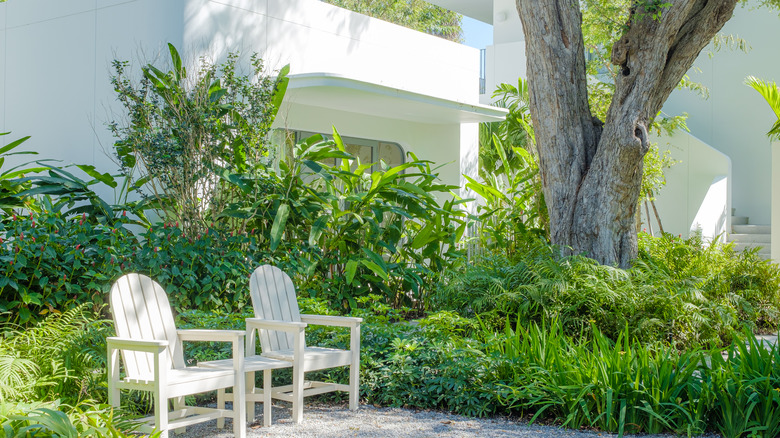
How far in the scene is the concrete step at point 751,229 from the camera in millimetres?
13156

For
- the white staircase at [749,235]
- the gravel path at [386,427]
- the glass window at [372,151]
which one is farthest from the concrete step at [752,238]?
the gravel path at [386,427]

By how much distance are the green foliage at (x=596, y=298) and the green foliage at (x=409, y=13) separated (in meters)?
17.3

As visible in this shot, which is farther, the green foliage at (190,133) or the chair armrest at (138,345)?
the green foliage at (190,133)

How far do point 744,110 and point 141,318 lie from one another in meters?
13.5

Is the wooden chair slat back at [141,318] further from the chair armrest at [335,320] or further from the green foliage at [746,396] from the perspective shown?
the green foliage at [746,396]

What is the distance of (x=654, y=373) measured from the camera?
4.39 m

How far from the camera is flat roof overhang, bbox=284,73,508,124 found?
7863mm

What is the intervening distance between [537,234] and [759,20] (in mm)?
8383

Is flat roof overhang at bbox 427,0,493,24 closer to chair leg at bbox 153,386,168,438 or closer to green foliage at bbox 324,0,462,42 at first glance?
green foliage at bbox 324,0,462,42

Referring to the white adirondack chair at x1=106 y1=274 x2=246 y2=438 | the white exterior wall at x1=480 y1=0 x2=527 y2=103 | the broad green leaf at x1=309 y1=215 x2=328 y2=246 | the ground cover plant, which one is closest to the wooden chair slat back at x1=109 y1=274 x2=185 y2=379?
the white adirondack chair at x1=106 y1=274 x2=246 y2=438

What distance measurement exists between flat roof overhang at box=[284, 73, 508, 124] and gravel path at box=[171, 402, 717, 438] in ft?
13.5

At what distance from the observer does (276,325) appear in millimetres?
4500

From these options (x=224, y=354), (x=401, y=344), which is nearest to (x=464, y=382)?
(x=401, y=344)

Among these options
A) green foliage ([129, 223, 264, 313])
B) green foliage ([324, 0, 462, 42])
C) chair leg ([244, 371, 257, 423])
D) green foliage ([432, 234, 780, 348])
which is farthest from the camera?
green foliage ([324, 0, 462, 42])
